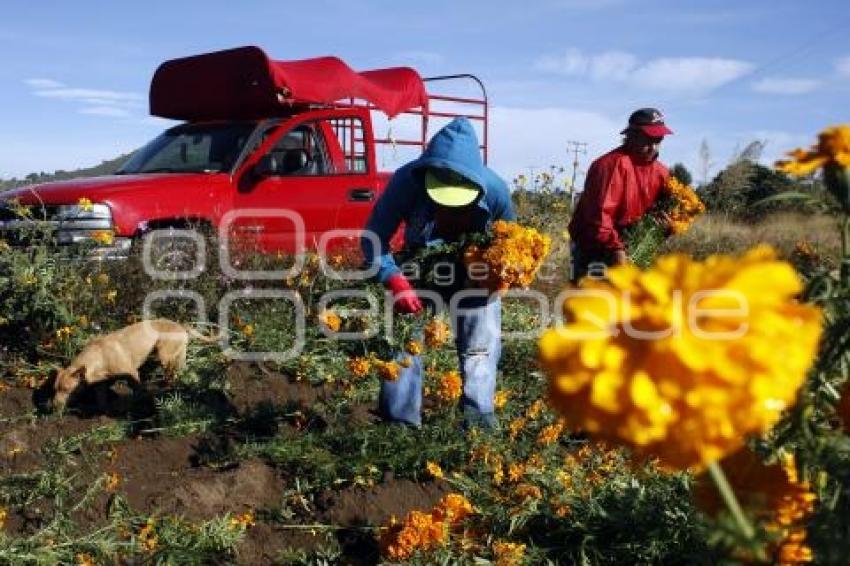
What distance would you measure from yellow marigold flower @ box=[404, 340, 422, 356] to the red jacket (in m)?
1.47

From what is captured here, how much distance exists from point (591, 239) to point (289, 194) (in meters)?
3.35

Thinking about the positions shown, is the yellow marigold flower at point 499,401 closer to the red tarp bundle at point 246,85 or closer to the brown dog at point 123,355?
the brown dog at point 123,355

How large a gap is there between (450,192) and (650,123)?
195cm

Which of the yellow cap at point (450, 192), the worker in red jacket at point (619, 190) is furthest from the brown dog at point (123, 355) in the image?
the worker in red jacket at point (619, 190)

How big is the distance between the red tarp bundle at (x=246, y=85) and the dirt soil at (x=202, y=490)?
433 centimetres

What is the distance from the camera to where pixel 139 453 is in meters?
4.29

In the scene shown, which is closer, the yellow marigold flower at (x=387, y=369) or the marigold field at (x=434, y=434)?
the marigold field at (x=434, y=434)

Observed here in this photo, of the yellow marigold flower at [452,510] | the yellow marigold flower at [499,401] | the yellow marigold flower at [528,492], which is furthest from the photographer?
the yellow marigold flower at [499,401]

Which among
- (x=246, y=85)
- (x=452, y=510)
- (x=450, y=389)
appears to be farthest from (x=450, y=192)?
(x=246, y=85)

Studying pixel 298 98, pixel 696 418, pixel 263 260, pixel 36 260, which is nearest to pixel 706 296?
pixel 696 418

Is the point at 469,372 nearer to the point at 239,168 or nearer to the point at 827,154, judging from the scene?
the point at 827,154

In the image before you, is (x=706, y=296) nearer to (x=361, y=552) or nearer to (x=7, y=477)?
(x=361, y=552)

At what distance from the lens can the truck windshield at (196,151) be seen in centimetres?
781

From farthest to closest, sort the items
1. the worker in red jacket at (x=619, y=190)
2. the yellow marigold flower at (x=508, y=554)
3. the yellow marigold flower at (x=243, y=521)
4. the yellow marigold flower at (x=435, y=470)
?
the worker in red jacket at (x=619, y=190) < the yellow marigold flower at (x=435, y=470) < the yellow marigold flower at (x=243, y=521) < the yellow marigold flower at (x=508, y=554)
